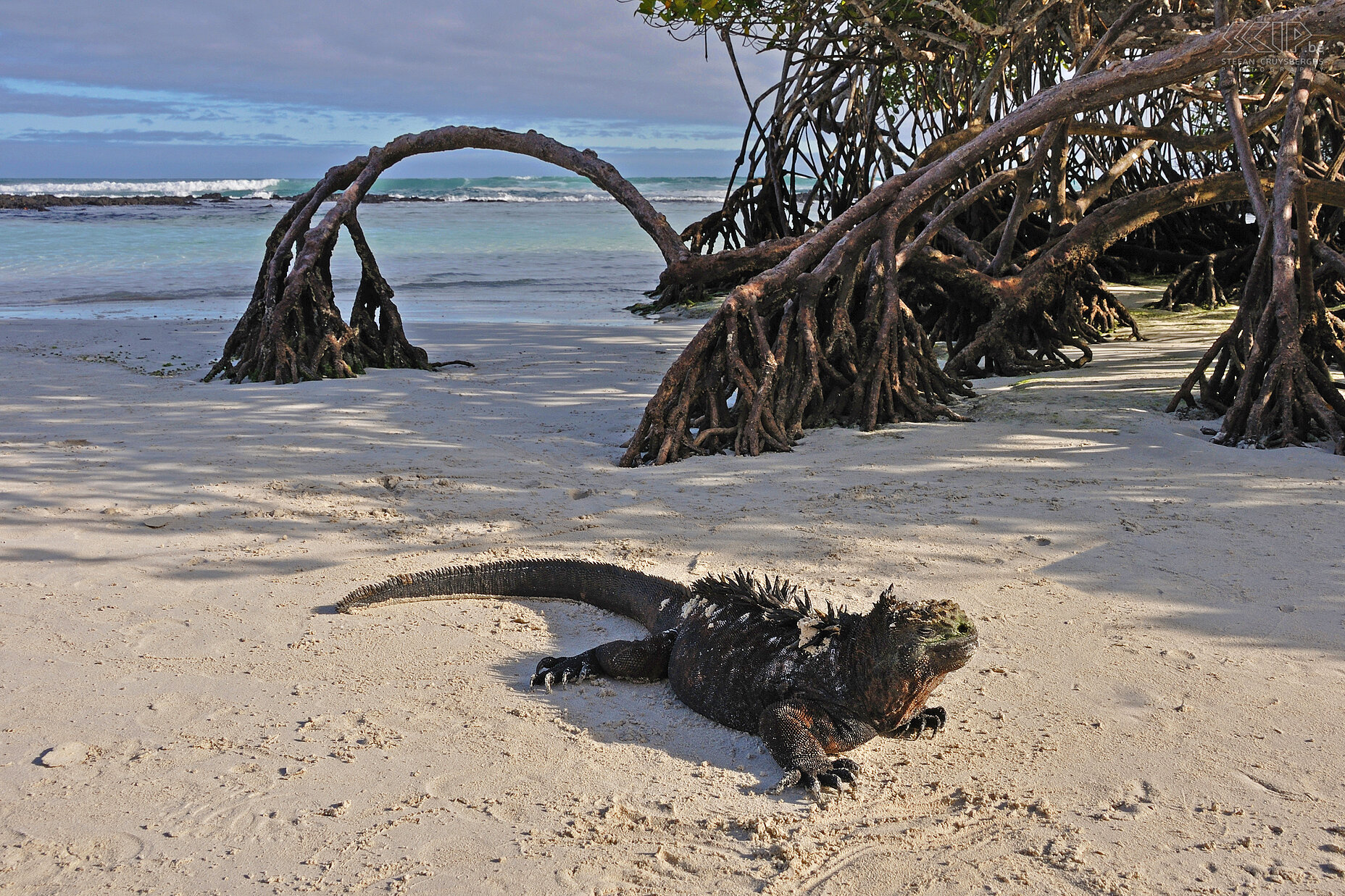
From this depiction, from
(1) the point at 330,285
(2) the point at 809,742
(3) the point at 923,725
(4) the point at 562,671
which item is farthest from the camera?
(1) the point at 330,285

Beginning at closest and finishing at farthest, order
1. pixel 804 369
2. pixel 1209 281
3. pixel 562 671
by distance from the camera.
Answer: pixel 562 671 < pixel 804 369 < pixel 1209 281

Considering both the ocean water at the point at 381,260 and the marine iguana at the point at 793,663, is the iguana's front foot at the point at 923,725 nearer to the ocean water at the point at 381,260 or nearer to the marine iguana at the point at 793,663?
the marine iguana at the point at 793,663

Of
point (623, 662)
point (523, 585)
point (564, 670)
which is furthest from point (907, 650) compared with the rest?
point (523, 585)

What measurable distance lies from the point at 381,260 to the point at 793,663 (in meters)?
18.4

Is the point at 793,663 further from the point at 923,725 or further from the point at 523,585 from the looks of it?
the point at 523,585

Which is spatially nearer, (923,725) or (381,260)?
(923,725)

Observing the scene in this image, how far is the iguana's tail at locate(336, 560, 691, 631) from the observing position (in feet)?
11.3

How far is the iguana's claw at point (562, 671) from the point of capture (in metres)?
2.95

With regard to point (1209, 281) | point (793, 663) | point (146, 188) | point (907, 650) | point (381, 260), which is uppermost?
point (146, 188)

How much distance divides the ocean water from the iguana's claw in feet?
26.6

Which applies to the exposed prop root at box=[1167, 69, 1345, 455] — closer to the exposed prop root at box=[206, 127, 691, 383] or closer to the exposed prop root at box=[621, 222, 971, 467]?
the exposed prop root at box=[621, 222, 971, 467]

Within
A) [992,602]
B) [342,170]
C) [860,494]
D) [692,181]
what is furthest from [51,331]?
[692,181]

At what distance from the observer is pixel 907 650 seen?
2457 mm

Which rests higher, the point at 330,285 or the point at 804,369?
the point at 330,285
